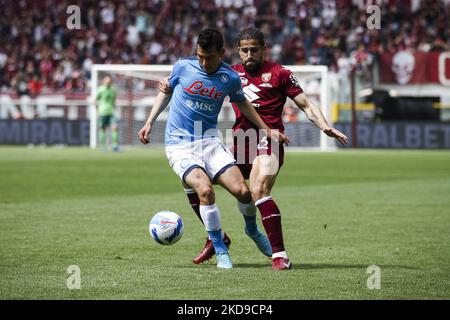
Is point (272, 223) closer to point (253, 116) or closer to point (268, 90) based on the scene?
point (253, 116)

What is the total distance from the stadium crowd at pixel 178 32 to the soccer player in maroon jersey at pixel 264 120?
80.0 feet

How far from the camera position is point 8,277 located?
25.7 ft

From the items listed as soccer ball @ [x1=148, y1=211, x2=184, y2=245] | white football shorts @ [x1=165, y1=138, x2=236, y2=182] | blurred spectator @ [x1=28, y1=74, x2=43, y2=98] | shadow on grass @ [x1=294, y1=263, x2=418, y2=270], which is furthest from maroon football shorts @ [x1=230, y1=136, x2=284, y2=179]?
blurred spectator @ [x1=28, y1=74, x2=43, y2=98]

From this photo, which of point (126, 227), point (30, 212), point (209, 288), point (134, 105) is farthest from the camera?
point (134, 105)

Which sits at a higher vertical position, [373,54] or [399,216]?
[373,54]

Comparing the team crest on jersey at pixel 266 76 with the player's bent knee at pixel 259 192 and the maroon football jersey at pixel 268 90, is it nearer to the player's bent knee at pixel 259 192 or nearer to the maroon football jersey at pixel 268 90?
the maroon football jersey at pixel 268 90

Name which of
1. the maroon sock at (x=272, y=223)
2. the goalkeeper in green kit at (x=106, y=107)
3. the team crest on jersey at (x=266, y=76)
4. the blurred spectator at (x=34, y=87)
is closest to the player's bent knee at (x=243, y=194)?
the maroon sock at (x=272, y=223)

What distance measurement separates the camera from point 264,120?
9.23 meters

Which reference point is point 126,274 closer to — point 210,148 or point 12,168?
point 210,148

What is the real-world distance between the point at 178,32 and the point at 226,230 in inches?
1063

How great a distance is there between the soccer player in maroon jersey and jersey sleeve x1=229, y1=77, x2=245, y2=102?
1.16 feet

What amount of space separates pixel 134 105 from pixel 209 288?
974 inches

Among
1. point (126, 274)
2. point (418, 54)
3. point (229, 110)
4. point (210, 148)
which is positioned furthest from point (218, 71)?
point (418, 54)

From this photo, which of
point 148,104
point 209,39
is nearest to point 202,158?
point 209,39
